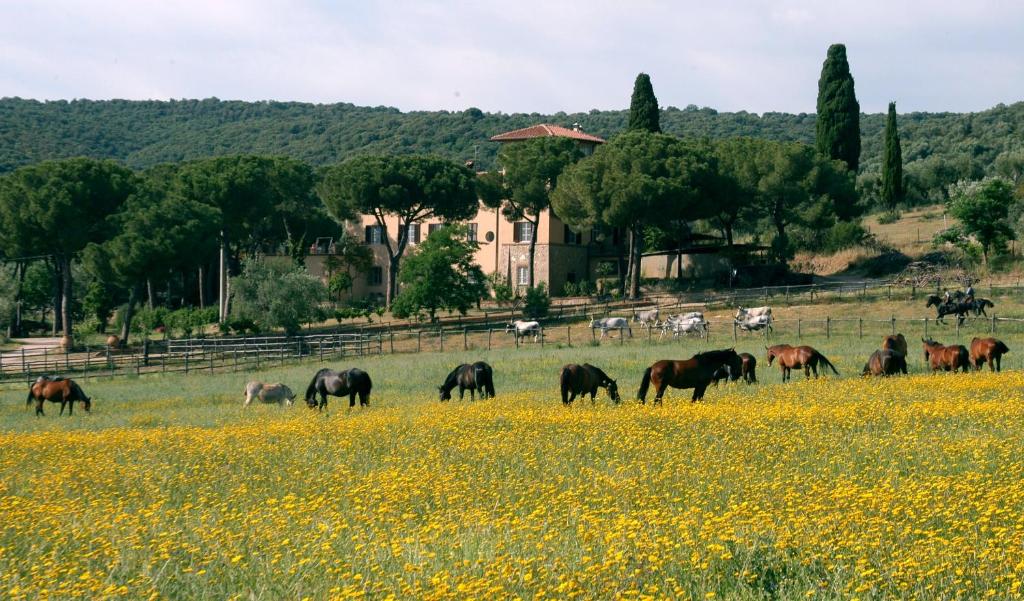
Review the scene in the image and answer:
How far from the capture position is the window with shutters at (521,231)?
270ft

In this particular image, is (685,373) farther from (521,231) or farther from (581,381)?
(521,231)

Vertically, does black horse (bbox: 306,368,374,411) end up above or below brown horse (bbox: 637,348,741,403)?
below

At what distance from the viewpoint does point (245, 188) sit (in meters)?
76.7

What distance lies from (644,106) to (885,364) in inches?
2243

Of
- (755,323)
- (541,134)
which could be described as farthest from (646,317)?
(541,134)

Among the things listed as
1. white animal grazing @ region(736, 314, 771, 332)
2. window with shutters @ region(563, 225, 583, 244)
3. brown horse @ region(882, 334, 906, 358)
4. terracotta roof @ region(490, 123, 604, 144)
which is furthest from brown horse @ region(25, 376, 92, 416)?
terracotta roof @ region(490, 123, 604, 144)

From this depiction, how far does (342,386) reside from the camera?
2784 cm

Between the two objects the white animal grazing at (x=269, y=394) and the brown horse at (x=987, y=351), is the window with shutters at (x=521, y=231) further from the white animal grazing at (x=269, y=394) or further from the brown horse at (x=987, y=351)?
the brown horse at (x=987, y=351)

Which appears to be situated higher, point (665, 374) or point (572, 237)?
point (572, 237)

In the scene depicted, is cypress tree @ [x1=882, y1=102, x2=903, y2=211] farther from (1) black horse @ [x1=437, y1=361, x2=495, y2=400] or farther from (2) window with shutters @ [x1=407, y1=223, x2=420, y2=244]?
(1) black horse @ [x1=437, y1=361, x2=495, y2=400]

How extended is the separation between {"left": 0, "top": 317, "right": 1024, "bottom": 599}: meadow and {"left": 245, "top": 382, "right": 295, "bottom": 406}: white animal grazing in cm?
719

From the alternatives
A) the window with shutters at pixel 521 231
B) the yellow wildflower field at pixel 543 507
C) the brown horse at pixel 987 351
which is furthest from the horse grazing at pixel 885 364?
the window with shutters at pixel 521 231

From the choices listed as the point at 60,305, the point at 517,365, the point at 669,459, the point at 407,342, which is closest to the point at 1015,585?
the point at 669,459

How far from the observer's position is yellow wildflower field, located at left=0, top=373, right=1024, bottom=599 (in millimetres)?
8820
